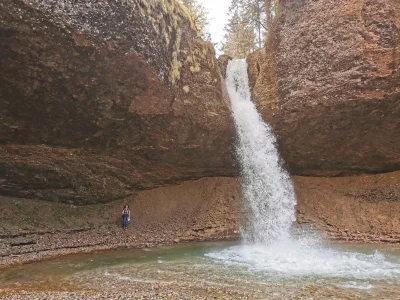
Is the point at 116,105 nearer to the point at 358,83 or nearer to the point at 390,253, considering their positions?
the point at 358,83

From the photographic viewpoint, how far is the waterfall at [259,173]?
1453 cm

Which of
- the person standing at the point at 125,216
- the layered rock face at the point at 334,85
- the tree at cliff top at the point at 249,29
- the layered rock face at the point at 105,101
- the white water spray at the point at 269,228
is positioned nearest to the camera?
the white water spray at the point at 269,228

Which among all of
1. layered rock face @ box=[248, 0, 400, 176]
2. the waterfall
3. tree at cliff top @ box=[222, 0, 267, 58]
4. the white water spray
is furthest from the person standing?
tree at cliff top @ box=[222, 0, 267, 58]

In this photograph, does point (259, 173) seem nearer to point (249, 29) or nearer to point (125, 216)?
point (125, 216)

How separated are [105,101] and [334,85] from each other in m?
9.09

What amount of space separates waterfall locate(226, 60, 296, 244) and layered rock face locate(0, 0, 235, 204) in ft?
2.68

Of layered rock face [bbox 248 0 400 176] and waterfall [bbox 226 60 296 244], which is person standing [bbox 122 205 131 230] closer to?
waterfall [bbox 226 60 296 244]

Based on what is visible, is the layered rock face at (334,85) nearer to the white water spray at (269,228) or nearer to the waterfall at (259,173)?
the waterfall at (259,173)

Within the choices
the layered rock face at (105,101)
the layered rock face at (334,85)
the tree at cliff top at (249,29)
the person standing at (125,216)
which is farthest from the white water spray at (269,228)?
the tree at cliff top at (249,29)

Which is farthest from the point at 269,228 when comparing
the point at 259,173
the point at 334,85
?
the point at 334,85

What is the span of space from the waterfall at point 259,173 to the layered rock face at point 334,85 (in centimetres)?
61

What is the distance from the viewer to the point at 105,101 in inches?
487

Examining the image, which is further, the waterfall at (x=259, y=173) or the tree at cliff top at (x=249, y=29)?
the tree at cliff top at (x=249, y=29)

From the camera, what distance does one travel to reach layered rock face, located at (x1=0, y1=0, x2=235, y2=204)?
10.2 meters
